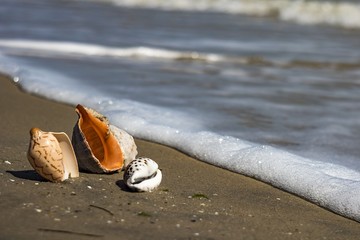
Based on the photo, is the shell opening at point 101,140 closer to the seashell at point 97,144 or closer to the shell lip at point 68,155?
the seashell at point 97,144

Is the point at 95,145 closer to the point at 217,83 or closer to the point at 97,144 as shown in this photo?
the point at 97,144

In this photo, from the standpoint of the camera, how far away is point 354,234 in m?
3.20

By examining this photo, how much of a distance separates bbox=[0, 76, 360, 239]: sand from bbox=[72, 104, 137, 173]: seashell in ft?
0.16

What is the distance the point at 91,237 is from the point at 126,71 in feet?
16.3

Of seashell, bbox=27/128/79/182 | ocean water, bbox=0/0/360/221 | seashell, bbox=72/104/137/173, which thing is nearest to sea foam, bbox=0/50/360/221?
ocean water, bbox=0/0/360/221

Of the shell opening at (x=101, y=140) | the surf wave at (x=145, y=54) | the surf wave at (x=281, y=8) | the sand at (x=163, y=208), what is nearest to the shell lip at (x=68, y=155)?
the sand at (x=163, y=208)

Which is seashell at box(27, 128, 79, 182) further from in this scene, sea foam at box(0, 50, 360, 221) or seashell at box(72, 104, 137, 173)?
sea foam at box(0, 50, 360, 221)

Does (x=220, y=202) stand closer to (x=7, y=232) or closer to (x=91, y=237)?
(x=91, y=237)

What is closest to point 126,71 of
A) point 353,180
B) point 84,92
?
point 84,92

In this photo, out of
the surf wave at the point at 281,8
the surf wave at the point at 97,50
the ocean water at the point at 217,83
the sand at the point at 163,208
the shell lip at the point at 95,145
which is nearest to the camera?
the sand at the point at 163,208

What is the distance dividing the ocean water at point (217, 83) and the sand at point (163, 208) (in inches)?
8.0

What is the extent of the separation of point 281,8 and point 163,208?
1578cm

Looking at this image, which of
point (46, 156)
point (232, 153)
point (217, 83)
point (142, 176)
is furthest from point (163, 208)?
point (217, 83)

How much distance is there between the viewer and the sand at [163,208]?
283 centimetres
